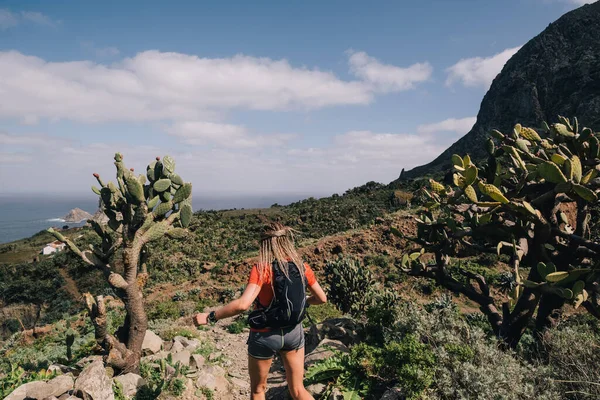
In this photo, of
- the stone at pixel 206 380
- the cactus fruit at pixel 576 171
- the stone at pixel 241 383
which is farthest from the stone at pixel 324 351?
the cactus fruit at pixel 576 171

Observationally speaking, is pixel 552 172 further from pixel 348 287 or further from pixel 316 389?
pixel 348 287

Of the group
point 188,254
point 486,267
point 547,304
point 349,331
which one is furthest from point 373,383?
point 188,254

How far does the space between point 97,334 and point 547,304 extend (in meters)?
7.05

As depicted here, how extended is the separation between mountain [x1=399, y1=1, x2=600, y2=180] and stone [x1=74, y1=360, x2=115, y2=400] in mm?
57149

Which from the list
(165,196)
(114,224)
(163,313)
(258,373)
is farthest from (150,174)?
(163,313)

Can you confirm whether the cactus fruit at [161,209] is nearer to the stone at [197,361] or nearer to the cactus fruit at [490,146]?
the stone at [197,361]

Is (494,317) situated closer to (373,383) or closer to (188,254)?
(373,383)

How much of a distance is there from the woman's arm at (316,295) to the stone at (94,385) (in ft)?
9.21

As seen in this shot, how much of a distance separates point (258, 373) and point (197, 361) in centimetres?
317

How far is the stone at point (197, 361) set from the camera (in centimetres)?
592

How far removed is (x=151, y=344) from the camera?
6.43 meters

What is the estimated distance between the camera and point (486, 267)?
52.9 feet

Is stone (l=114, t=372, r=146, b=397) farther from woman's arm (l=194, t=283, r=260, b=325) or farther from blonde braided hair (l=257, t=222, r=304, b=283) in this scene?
blonde braided hair (l=257, t=222, r=304, b=283)

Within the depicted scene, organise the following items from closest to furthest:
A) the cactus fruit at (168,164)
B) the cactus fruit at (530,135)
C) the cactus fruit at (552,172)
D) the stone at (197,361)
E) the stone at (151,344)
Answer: the cactus fruit at (552,172) → the stone at (197,361) → the stone at (151,344) → the cactus fruit at (530,135) → the cactus fruit at (168,164)
